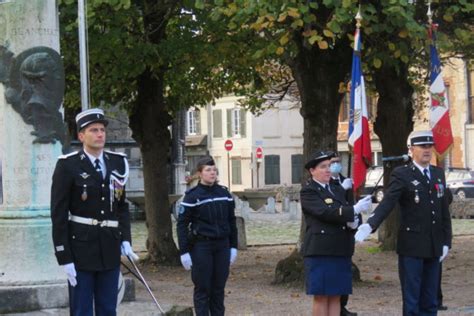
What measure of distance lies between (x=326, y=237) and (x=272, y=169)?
5617cm

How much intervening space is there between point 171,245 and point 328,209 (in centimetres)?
1005

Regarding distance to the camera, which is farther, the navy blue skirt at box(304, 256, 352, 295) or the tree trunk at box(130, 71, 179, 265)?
the tree trunk at box(130, 71, 179, 265)

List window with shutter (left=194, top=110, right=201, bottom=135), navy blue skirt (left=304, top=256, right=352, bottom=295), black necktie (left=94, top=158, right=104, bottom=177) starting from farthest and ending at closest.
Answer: window with shutter (left=194, top=110, right=201, bottom=135)
navy blue skirt (left=304, top=256, right=352, bottom=295)
black necktie (left=94, top=158, right=104, bottom=177)

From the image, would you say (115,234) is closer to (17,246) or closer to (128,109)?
(17,246)

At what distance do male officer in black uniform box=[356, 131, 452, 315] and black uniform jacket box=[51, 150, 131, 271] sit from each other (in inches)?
111

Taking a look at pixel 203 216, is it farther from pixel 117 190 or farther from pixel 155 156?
pixel 155 156

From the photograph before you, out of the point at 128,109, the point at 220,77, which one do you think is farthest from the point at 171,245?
the point at 220,77

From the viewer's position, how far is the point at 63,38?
15836mm

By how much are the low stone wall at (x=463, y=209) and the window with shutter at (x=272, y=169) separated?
1199 inches

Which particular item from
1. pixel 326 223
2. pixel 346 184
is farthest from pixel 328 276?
pixel 346 184

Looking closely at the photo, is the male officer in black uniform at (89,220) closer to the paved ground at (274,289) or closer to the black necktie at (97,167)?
the black necktie at (97,167)

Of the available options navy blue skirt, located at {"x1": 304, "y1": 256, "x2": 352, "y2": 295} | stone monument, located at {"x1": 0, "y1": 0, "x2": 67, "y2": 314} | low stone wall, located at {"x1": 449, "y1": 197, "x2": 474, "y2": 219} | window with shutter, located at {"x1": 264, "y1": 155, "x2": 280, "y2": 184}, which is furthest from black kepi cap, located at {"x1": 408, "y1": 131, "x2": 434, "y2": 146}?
window with shutter, located at {"x1": 264, "y1": 155, "x2": 280, "y2": 184}

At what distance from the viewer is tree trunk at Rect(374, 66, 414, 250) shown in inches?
763

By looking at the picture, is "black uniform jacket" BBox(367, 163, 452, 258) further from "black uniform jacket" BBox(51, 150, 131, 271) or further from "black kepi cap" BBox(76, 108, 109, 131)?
"black kepi cap" BBox(76, 108, 109, 131)
